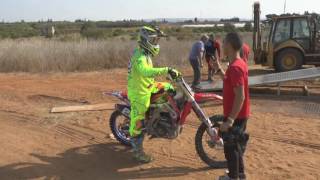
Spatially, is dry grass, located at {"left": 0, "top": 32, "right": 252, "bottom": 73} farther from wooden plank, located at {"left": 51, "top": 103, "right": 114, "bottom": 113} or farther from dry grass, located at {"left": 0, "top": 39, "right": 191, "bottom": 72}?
wooden plank, located at {"left": 51, "top": 103, "right": 114, "bottom": 113}

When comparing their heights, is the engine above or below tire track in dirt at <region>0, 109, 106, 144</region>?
above

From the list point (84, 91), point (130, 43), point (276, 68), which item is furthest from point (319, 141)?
point (130, 43)

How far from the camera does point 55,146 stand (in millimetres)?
7879

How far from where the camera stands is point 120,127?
25.6 ft

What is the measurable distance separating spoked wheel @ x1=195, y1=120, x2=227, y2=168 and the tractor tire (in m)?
11.0

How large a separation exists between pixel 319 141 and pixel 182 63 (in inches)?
536

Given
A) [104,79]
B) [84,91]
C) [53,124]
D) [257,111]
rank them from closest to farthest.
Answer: [53,124] < [257,111] < [84,91] < [104,79]

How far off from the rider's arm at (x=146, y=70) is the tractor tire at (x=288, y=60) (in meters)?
11.5

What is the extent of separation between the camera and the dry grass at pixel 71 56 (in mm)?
19516

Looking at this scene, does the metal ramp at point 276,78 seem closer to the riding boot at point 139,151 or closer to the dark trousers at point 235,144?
the riding boot at point 139,151

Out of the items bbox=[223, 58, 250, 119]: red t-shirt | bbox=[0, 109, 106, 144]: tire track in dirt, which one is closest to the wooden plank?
bbox=[0, 109, 106, 144]: tire track in dirt

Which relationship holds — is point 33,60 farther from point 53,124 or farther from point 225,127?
point 225,127

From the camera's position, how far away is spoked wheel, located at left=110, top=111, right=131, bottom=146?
7691mm

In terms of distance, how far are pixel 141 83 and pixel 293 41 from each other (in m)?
11.5
